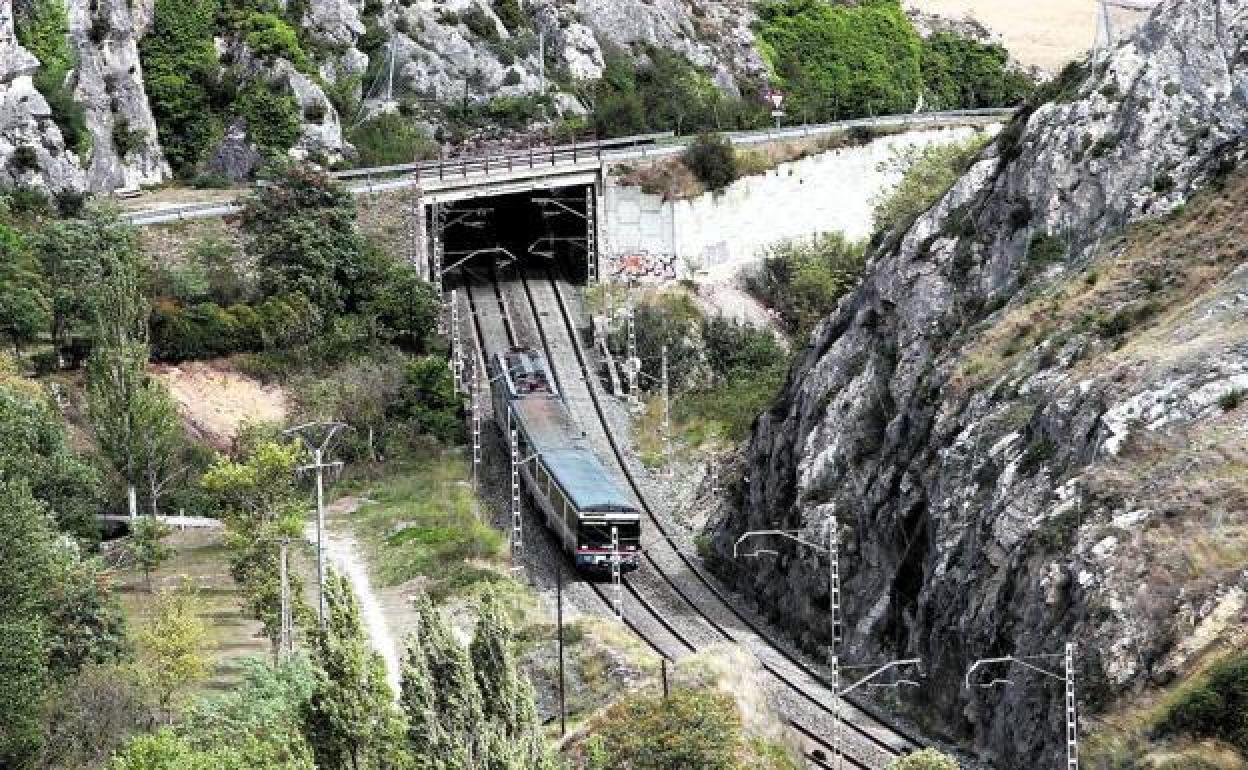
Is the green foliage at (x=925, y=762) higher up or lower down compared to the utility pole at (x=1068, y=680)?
lower down

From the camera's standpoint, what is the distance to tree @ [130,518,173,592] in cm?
7125

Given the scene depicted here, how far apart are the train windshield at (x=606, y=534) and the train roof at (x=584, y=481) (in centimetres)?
52

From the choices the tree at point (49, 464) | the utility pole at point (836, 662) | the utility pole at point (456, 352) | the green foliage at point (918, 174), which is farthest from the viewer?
the green foliage at point (918, 174)

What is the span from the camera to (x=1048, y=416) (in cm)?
6338

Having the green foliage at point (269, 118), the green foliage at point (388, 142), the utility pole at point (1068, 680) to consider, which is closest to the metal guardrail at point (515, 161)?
the green foliage at point (388, 142)

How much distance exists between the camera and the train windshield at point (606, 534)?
7394 centimetres

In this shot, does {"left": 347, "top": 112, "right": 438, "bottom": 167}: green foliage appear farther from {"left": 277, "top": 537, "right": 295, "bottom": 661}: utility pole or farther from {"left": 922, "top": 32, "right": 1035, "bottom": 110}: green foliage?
{"left": 277, "top": 537, "right": 295, "bottom": 661}: utility pole

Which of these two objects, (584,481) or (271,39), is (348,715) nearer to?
(584,481)

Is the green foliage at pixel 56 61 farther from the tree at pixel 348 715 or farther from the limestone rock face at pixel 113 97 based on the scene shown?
the tree at pixel 348 715

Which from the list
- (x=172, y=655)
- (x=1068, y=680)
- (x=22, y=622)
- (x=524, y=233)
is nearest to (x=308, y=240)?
(x=524, y=233)

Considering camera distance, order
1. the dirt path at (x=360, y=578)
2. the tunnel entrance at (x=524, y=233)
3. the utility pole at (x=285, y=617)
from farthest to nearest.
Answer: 1. the tunnel entrance at (x=524, y=233)
2. the dirt path at (x=360, y=578)
3. the utility pole at (x=285, y=617)

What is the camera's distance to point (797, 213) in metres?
114

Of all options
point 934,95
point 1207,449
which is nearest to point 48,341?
point 1207,449

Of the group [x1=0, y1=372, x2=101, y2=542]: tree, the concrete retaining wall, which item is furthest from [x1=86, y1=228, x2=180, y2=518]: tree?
the concrete retaining wall
